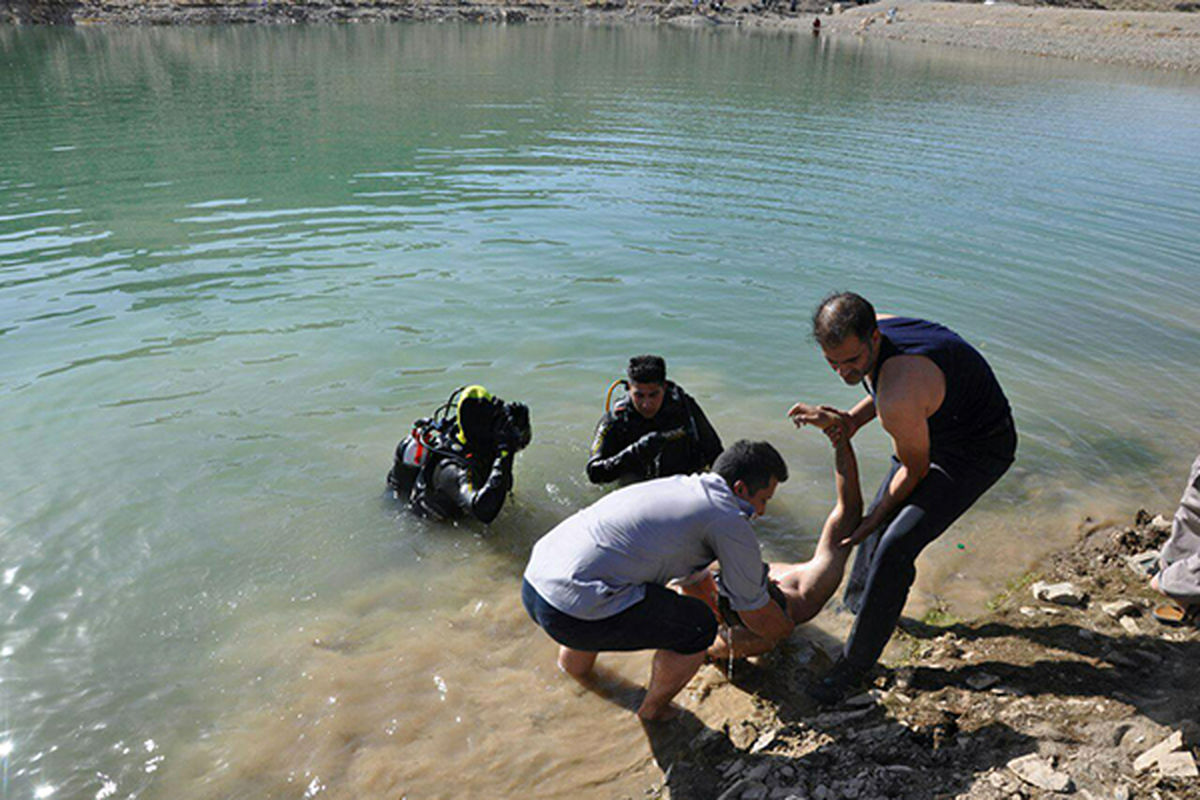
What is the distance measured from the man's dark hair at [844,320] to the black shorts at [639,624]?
1373 mm

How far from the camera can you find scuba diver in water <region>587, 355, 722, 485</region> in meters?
5.89

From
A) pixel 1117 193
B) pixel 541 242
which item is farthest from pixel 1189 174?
pixel 541 242

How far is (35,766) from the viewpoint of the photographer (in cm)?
407

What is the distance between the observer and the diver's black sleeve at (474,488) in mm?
5602

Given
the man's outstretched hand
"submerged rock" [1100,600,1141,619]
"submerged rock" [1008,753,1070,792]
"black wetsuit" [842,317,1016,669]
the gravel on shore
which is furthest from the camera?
the gravel on shore

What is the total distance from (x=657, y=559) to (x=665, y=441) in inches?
92.9

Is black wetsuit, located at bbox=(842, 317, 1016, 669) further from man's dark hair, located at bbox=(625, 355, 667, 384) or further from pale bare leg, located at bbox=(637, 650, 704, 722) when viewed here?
man's dark hair, located at bbox=(625, 355, 667, 384)

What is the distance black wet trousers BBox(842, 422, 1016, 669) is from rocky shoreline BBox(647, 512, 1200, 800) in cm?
53

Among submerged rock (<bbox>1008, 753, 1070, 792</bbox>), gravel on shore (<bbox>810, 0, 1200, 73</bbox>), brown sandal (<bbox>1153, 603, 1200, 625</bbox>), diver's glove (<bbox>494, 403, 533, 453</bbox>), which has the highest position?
gravel on shore (<bbox>810, 0, 1200, 73</bbox>)

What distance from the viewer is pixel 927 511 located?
392 cm

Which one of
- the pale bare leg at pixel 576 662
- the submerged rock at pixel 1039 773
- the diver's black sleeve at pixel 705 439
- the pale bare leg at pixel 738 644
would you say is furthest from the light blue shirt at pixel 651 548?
the diver's black sleeve at pixel 705 439

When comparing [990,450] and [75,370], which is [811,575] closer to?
[990,450]

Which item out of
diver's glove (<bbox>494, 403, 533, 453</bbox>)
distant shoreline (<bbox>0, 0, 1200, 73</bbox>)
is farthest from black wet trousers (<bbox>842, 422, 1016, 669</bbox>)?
distant shoreline (<bbox>0, 0, 1200, 73</bbox>)

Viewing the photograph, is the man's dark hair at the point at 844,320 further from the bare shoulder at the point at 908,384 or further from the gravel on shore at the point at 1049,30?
the gravel on shore at the point at 1049,30
